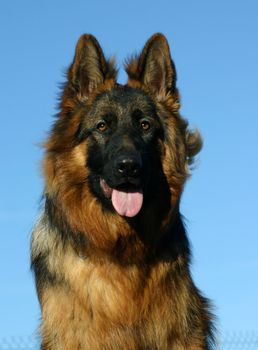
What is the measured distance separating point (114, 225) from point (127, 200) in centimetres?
35

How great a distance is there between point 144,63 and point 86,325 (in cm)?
292

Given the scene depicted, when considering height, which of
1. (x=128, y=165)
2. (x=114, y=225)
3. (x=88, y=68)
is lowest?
(x=114, y=225)

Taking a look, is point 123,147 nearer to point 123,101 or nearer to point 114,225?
point 123,101

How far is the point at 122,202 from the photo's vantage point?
359 inches

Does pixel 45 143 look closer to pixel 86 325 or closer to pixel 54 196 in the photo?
pixel 54 196

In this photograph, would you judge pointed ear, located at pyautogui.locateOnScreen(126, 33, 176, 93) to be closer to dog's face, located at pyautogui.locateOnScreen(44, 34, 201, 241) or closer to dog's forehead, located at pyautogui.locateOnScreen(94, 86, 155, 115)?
dog's face, located at pyautogui.locateOnScreen(44, 34, 201, 241)

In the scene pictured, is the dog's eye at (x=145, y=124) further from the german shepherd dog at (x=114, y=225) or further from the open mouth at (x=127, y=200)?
the open mouth at (x=127, y=200)

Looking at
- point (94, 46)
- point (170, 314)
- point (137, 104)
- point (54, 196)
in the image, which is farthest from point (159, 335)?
point (94, 46)

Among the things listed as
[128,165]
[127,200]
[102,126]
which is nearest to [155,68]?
[102,126]

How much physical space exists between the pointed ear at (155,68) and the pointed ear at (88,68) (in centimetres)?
27

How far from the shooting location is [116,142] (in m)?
9.17

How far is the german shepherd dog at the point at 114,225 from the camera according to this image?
9.05 metres

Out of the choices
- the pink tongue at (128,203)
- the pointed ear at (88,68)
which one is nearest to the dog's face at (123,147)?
the pink tongue at (128,203)

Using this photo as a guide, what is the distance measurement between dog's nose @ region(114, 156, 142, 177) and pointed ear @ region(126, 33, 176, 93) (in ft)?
4.42
